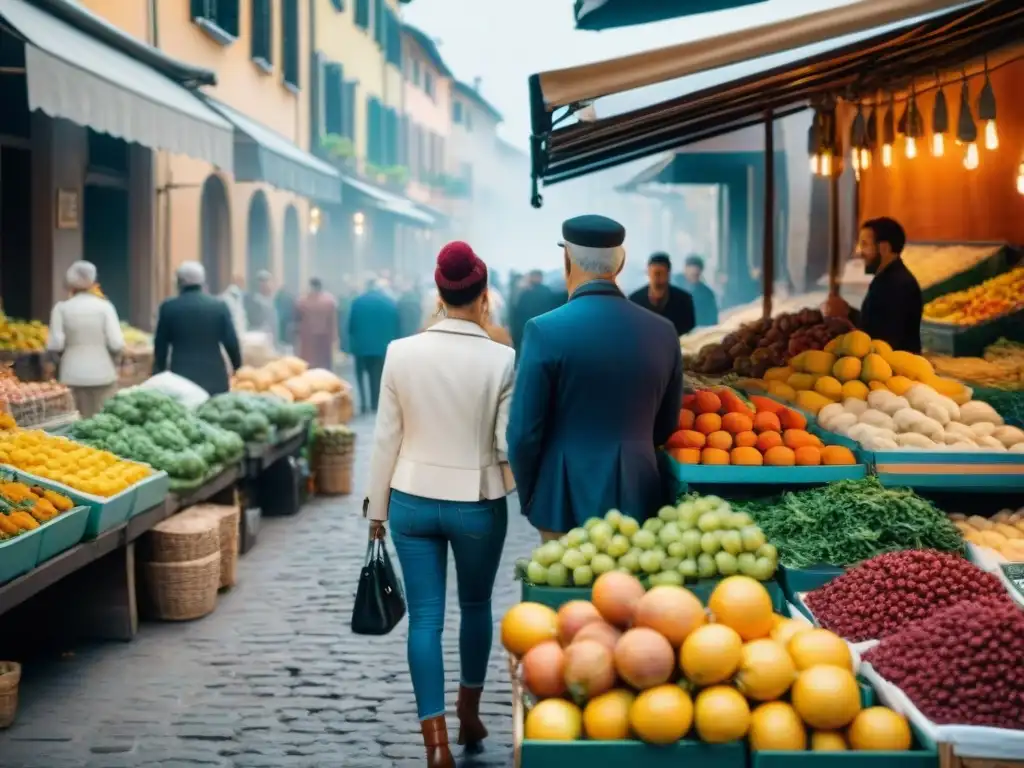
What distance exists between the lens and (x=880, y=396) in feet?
→ 20.1

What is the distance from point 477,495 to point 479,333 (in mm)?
602

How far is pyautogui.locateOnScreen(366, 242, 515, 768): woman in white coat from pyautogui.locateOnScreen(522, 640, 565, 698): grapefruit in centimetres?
146

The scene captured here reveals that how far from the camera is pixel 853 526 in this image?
4.74 meters

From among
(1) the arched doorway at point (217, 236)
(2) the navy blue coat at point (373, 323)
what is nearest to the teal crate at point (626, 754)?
(2) the navy blue coat at point (373, 323)

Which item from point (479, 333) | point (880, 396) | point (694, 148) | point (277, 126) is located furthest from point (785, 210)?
point (479, 333)

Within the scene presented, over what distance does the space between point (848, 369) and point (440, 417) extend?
243 cm

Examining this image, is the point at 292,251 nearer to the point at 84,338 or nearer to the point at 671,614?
the point at 84,338

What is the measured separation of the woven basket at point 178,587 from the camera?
297 inches

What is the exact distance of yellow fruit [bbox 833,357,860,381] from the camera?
6.49m

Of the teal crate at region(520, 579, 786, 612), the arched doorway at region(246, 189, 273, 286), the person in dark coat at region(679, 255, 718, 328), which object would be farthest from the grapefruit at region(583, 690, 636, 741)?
the arched doorway at region(246, 189, 273, 286)

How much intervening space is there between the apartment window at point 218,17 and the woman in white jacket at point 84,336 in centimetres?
793

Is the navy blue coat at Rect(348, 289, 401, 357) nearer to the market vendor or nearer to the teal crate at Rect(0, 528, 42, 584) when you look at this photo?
the market vendor

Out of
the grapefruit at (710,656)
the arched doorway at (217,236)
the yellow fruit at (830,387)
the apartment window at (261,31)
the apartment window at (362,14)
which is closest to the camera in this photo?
the grapefruit at (710,656)

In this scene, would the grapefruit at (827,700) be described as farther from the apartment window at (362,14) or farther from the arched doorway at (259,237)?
the apartment window at (362,14)
